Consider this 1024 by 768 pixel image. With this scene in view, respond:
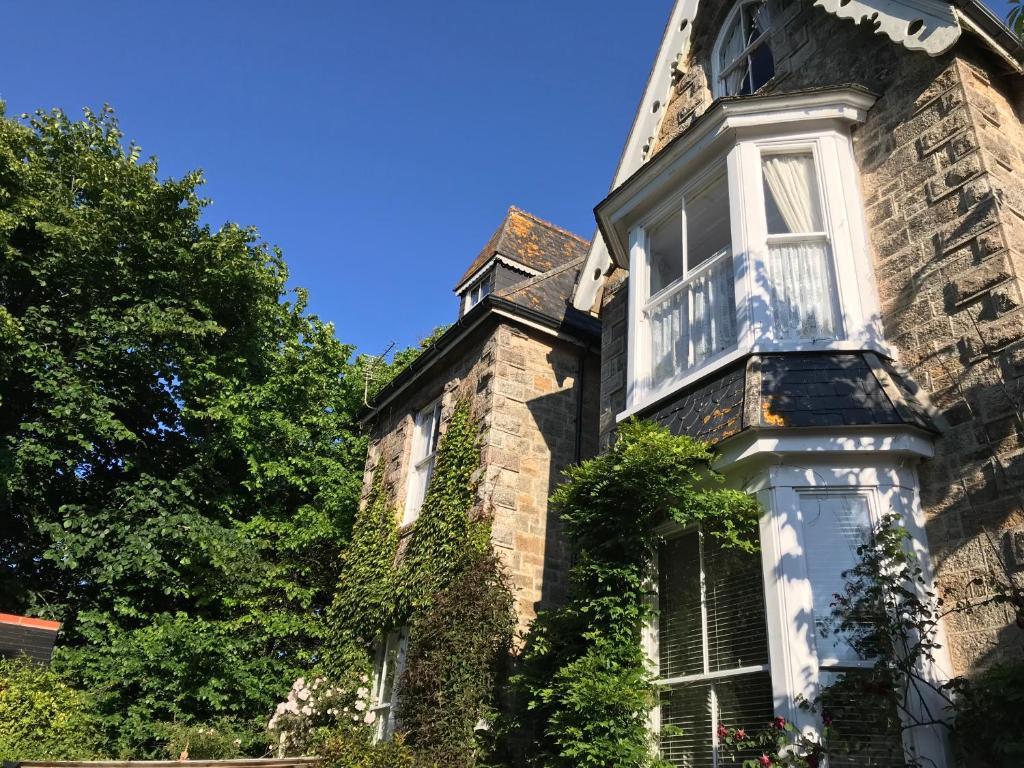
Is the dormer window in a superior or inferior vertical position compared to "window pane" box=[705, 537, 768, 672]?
superior

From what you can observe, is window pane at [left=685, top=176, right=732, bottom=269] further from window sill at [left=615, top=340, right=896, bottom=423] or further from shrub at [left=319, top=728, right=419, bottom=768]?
shrub at [left=319, top=728, right=419, bottom=768]

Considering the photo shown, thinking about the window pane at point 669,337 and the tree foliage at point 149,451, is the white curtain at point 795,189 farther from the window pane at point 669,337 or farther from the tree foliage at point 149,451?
the tree foliage at point 149,451

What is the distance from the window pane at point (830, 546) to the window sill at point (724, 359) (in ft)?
4.43

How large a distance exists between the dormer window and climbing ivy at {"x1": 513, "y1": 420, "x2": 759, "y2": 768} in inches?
315

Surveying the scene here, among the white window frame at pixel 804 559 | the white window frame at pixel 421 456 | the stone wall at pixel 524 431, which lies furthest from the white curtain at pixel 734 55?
the white window frame at pixel 421 456

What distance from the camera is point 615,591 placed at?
6.75m

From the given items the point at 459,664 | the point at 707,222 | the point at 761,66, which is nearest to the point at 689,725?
the point at 459,664

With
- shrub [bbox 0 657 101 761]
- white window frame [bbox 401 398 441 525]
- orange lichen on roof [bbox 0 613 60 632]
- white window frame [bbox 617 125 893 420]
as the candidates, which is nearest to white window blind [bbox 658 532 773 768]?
white window frame [bbox 617 125 893 420]

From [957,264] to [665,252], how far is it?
3495 mm

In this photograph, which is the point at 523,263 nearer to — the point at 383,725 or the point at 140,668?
the point at 383,725

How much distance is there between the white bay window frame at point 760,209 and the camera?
6.71 metres

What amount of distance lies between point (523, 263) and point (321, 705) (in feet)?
27.8

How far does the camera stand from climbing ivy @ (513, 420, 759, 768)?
6027mm

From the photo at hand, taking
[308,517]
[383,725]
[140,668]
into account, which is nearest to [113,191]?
[308,517]
